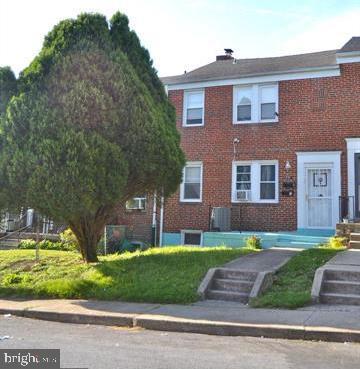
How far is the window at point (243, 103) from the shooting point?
19125mm

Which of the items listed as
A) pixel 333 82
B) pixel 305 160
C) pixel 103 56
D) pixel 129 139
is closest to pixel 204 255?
pixel 129 139

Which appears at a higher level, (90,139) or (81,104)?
(81,104)

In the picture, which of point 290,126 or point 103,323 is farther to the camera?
point 290,126

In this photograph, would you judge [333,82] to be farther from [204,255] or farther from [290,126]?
[204,255]

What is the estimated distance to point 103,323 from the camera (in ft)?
27.5

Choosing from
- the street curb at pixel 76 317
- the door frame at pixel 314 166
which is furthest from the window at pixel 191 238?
the street curb at pixel 76 317

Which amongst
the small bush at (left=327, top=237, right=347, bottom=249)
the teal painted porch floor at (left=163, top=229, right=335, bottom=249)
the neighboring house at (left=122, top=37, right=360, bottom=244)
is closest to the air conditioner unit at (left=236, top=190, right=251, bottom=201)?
the neighboring house at (left=122, top=37, right=360, bottom=244)

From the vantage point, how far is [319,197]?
1767cm

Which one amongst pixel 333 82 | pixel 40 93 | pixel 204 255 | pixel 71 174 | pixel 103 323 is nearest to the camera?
pixel 103 323

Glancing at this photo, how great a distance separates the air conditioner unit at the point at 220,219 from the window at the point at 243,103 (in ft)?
11.4

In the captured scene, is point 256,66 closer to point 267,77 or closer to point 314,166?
point 267,77

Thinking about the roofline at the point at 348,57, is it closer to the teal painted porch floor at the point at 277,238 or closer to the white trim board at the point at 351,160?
the white trim board at the point at 351,160

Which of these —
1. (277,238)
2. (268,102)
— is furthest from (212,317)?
(268,102)

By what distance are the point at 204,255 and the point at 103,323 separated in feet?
14.3
